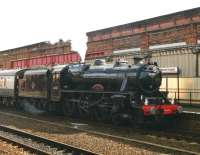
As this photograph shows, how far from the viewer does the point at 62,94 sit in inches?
918

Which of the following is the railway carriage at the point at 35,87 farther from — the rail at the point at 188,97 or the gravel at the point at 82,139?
the rail at the point at 188,97

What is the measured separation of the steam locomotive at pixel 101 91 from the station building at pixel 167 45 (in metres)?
4.20

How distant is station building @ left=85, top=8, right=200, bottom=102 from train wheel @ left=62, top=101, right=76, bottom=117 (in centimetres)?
496

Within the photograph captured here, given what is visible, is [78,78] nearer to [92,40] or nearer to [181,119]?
[181,119]

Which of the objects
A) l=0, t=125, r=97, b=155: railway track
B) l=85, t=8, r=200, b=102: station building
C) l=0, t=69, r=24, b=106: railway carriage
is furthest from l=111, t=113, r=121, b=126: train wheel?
l=0, t=69, r=24, b=106: railway carriage

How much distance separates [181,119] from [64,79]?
7.34 m

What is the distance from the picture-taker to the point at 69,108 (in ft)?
75.9

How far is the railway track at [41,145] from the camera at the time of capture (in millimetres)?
12789

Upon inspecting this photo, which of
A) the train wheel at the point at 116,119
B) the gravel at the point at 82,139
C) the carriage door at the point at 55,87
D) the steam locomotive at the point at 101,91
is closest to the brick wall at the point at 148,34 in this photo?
the steam locomotive at the point at 101,91

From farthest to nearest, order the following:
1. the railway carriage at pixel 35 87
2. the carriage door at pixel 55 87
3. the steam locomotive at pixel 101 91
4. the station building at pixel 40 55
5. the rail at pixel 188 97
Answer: the station building at pixel 40 55
the railway carriage at pixel 35 87
the rail at pixel 188 97
the carriage door at pixel 55 87
the steam locomotive at pixel 101 91

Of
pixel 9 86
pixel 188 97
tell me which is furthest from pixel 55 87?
pixel 188 97

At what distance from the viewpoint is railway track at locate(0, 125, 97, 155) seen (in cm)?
1279

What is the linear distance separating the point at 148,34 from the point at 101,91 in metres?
12.3

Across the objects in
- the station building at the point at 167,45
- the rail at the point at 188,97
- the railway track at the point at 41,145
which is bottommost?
the railway track at the point at 41,145
